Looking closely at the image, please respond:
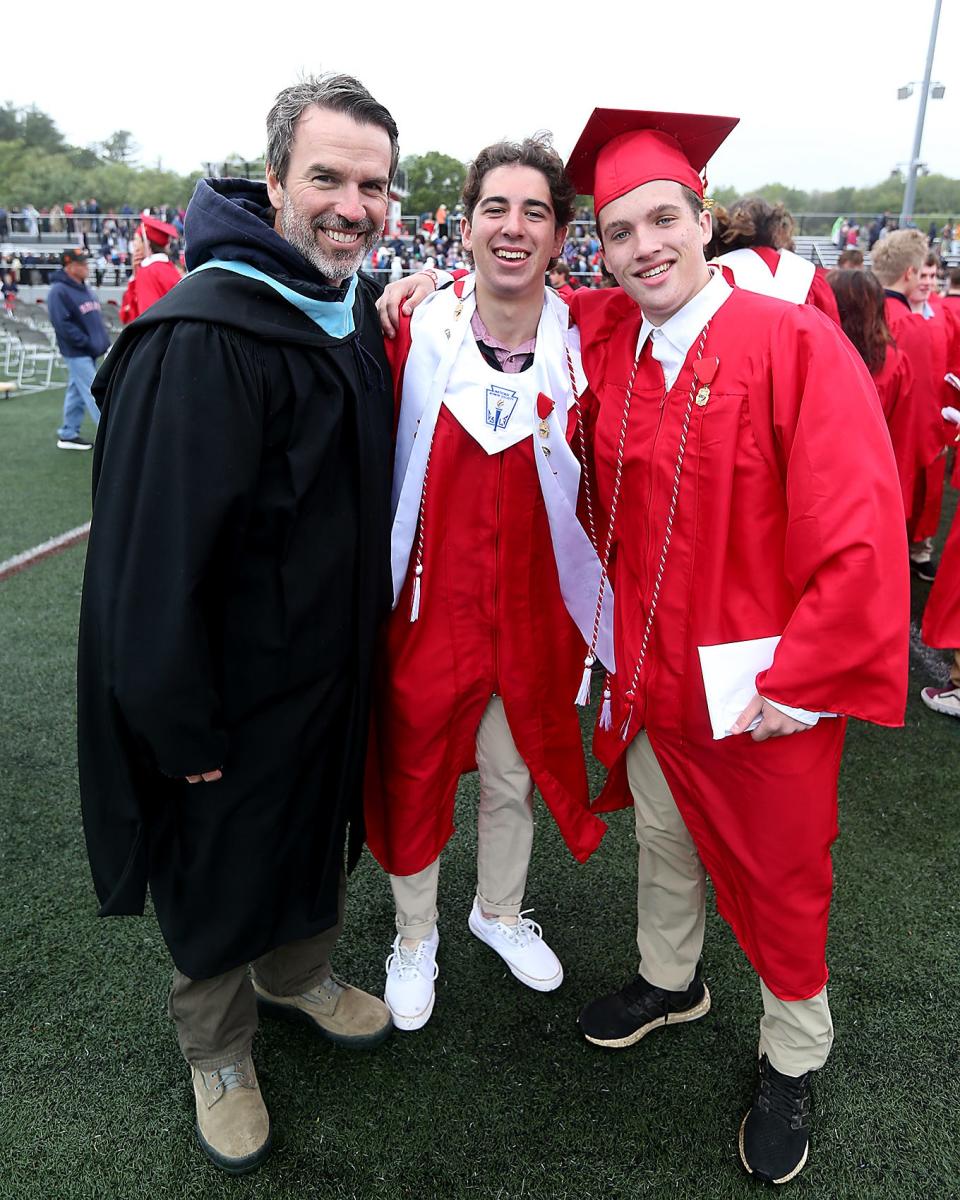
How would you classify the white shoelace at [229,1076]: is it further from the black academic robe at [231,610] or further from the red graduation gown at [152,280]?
the red graduation gown at [152,280]

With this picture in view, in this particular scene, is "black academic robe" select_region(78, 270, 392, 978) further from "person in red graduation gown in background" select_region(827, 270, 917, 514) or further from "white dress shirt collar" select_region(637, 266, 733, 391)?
"person in red graduation gown in background" select_region(827, 270, 917, 514)

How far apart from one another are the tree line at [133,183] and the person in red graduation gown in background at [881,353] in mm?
26801

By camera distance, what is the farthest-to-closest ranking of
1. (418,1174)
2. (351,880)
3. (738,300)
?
(351,880) → (418,1174) → (738,300)

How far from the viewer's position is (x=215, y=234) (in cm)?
166

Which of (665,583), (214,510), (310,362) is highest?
(310,362)

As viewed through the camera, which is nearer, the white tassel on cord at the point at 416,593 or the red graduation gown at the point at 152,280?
the white tassel on cord at the point at 416,593

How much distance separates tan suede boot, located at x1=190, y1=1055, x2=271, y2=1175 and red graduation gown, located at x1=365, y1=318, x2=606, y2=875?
59 centimetres

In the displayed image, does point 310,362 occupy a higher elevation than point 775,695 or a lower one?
higher

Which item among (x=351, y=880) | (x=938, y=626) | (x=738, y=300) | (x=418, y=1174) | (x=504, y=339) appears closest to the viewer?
(x=738, y=300)

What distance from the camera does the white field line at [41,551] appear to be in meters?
5.34

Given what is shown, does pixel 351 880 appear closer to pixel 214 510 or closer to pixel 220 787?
pixel 220 787

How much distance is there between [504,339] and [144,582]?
1025mm

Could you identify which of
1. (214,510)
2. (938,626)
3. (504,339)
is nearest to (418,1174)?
(214,510)

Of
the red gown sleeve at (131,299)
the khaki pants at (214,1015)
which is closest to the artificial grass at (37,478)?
the red gown sleeve at (131,299)
